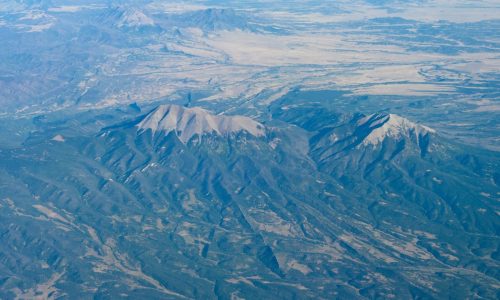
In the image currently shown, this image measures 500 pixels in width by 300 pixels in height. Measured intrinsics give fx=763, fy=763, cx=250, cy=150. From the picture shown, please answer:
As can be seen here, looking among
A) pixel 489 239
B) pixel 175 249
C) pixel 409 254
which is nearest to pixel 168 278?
pixel 175 249

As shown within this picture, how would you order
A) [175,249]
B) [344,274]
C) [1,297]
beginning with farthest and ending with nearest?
[175,249]
[344,274]
[1,297]

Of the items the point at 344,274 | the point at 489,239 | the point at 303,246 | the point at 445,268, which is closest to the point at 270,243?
the point at 303,246

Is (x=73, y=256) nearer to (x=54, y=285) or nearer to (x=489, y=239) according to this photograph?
(x=54, y=285)

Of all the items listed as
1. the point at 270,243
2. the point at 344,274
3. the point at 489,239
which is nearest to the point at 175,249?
the point at 270,243

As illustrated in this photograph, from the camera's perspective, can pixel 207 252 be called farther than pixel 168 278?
Yes

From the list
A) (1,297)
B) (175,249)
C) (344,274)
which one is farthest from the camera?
(175,249)

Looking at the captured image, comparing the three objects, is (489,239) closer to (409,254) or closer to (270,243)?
(409,254)

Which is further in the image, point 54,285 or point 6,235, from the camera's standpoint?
point 6,235
